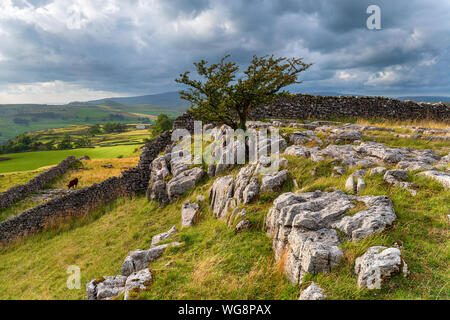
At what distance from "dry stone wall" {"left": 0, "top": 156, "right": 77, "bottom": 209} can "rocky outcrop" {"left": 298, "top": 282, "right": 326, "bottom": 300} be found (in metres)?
28.4

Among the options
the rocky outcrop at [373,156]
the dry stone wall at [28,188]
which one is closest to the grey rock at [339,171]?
the rocky outcrop at [373,156]

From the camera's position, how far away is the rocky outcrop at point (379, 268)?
15.0 feet

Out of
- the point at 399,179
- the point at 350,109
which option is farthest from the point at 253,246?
the point at 350,109

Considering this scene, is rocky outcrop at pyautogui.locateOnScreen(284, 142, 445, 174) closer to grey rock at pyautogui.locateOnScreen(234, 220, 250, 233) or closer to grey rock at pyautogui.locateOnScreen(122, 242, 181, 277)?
grey rock at pyautogui.locateOnScreen(234, 220, 250, 233)

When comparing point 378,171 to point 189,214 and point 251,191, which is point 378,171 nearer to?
point 251,191

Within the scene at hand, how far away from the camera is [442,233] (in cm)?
570

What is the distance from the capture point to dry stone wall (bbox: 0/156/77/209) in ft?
69.7

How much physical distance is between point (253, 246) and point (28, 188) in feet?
96.6

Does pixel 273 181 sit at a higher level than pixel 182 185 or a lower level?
higher

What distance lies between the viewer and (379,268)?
4.63m

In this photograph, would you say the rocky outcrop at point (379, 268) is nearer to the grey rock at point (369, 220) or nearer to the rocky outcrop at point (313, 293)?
the grey rock at point (369, 220)

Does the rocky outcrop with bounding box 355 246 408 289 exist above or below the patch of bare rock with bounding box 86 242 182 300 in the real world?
above

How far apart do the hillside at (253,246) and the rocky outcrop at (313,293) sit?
0.49ft

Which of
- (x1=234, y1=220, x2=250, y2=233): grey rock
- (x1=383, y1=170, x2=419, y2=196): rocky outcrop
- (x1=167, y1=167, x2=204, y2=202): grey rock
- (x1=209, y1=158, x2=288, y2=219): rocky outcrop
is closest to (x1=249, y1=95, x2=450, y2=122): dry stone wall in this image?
(x1=167, y1=167, x2=204, y2=202): grey rock
